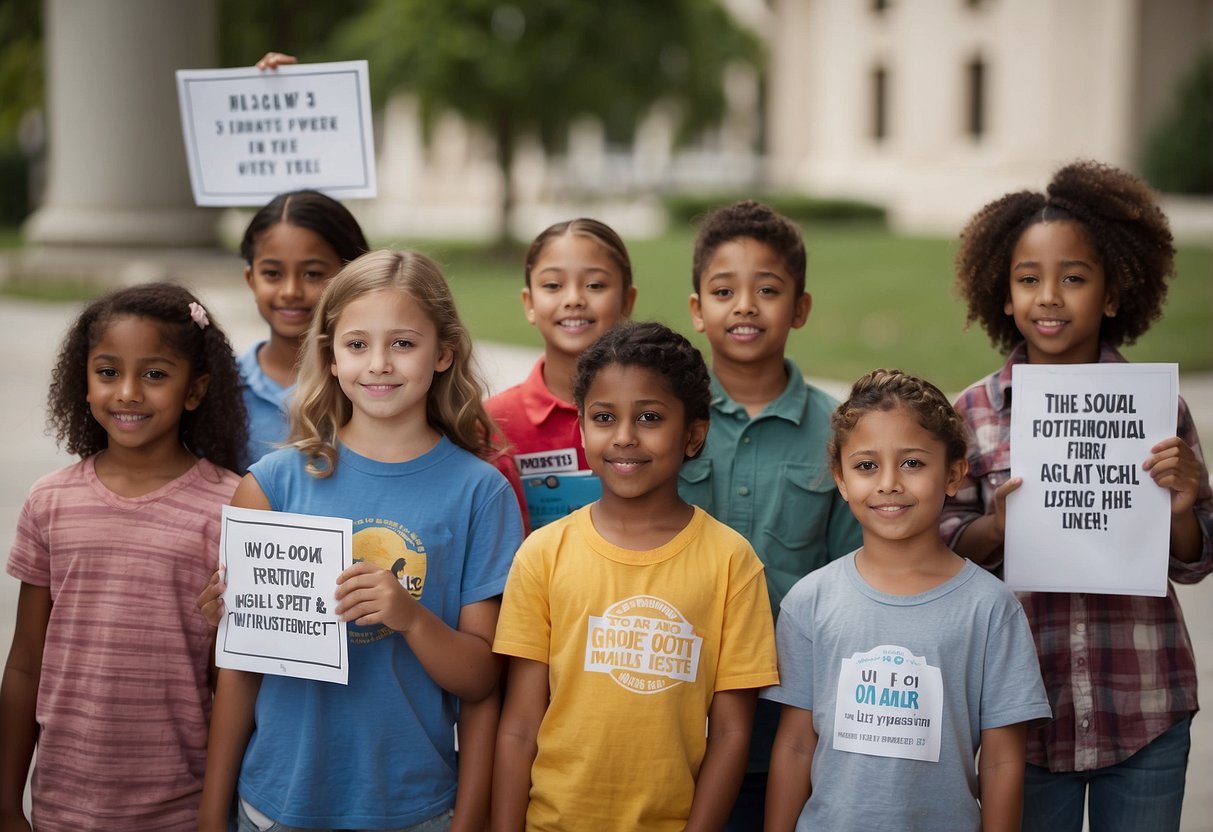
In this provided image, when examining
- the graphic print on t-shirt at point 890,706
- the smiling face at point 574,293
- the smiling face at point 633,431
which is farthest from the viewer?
the smiling face at point 574,293

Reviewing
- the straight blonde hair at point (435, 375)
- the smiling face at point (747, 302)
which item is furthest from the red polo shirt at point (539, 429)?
the smiling face at point (747, 302)

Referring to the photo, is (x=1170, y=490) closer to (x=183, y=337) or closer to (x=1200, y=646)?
(x=183, y=337)

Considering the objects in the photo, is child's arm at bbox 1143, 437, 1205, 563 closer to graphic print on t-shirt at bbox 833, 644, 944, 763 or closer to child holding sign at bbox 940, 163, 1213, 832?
child holding sign at bbox 940, 163, 1213, 832

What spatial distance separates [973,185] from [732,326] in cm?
2717

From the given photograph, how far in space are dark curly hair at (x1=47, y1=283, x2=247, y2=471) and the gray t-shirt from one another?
1391 millimetres

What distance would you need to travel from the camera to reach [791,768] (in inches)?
102

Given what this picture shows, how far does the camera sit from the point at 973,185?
28734mm

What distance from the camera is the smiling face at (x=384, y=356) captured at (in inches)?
107

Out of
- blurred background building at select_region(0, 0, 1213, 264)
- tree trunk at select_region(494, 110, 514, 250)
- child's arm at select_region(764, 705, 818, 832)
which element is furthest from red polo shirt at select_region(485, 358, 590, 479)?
tree trunk at select_region(494, 110, 514, 250)

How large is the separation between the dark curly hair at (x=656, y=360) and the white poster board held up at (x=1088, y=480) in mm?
677

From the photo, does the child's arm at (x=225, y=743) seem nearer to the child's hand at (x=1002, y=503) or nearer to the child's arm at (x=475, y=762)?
the child's arm at (x=475, y=762)

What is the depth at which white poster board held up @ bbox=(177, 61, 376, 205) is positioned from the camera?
3.87 m

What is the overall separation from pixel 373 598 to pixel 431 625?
0.13 metres

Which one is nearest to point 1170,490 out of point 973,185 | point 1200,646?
point 1200,646
